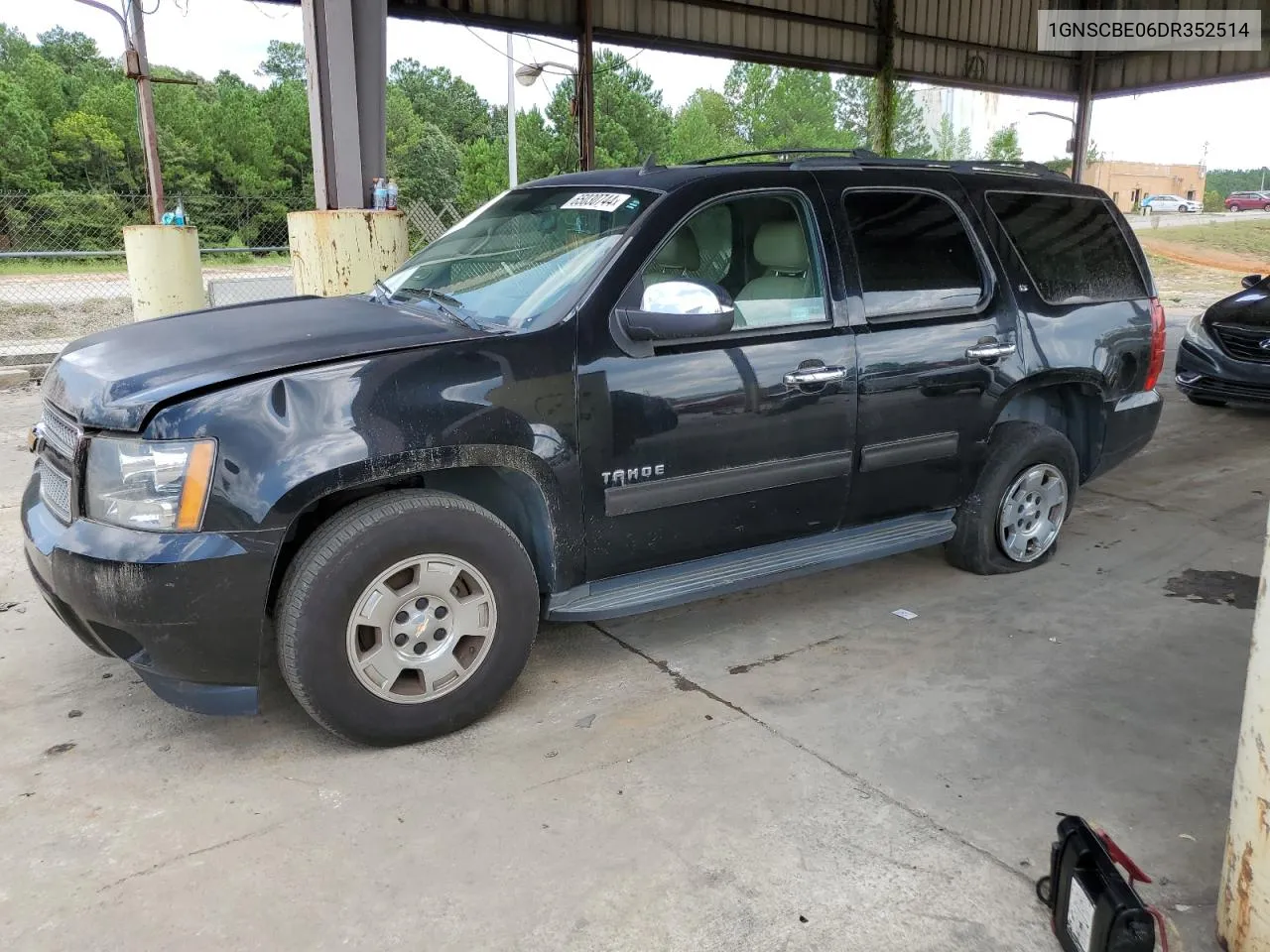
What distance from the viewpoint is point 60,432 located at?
3.17m

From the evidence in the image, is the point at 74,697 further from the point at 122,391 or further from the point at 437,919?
the point at 437,919

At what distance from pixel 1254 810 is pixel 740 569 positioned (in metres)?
1.95

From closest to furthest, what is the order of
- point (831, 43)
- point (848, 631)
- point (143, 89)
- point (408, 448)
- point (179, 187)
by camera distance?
point (408, 448) → point (848, 631) → point (143, 89) → point (831, 43) → point (179, 187)

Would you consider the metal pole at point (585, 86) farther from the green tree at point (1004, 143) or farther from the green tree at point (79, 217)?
the green tree at point (1004, 143)

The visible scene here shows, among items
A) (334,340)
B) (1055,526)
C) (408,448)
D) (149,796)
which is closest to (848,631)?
(1055,526)

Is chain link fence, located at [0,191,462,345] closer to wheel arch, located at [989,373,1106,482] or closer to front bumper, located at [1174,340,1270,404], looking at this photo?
wheel arch, located at [989,373,1106,482]

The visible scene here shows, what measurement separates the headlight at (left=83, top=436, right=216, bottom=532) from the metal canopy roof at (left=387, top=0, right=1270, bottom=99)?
34.9 feet

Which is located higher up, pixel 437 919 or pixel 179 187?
pixel 179 187

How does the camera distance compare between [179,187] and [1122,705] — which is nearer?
[1122,705]

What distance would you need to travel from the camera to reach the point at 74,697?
140 inches

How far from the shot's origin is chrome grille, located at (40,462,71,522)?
3021 mm

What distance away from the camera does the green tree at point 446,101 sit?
2447 inches

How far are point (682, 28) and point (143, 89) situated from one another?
732 centimetres

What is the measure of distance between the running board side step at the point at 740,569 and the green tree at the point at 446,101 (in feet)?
202
